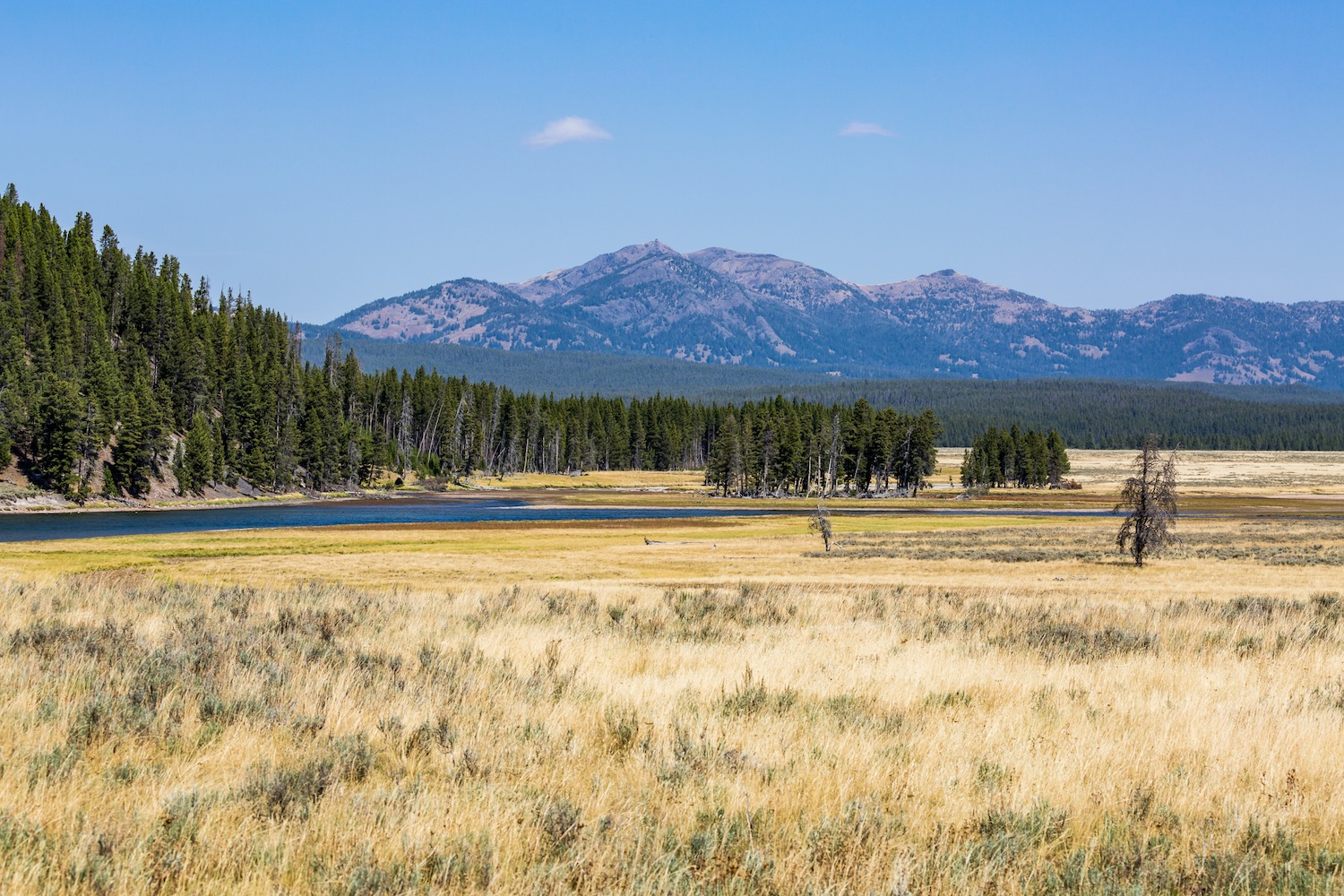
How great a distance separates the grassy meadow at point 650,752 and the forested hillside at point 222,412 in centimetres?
8616

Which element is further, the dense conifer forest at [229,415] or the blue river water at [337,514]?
the dense conifer forest at [229,415]

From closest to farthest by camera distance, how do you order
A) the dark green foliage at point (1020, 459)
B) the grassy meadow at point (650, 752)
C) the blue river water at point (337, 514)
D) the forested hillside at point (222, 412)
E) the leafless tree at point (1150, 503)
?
Answer: the grassy meadow at point (650, 752), the leafless tree at point (1150, 503), the blue river water at point (337, 514), the forested hillside at point (222, 412), the dark green foliage at point (1020, 459)

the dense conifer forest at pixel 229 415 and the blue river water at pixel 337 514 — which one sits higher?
the dense conifer forest at pixel 229 415

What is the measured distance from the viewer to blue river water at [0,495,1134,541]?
67.4 metres

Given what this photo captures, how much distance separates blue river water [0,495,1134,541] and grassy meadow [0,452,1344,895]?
181ft

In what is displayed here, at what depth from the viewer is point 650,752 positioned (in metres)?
8.17

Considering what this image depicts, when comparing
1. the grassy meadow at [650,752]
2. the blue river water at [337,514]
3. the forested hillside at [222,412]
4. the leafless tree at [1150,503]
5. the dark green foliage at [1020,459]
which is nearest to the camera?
the grassy meadow at [650,752]

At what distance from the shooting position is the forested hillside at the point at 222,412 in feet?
308

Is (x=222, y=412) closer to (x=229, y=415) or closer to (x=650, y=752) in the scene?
(x=229, y=415)

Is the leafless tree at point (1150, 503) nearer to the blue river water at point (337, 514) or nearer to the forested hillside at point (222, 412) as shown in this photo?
the blue river water at point (337, 514)

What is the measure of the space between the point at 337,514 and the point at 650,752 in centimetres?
8602

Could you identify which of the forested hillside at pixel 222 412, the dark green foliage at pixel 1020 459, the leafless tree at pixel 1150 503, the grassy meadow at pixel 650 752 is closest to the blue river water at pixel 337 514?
the forested hillside at pixel 222 412

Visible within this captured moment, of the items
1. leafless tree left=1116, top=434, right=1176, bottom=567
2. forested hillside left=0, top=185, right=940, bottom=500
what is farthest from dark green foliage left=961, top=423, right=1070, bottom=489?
leafless tree left=1116, top=434, right=1176, bottom=567

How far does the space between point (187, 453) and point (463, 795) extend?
10549 centimetres
